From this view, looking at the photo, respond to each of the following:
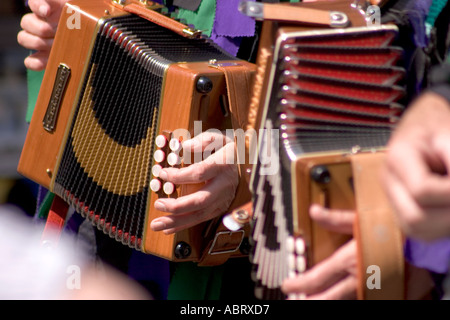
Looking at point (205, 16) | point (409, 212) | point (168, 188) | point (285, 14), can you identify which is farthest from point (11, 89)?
point (409, 212)

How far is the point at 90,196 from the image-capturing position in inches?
66.2

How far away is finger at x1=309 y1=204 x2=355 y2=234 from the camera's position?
1.06 metres

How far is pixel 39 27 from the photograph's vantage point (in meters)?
1.92

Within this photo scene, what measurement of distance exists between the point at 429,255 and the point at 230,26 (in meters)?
0.79

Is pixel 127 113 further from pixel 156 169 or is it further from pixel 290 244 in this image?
pixel 290 244

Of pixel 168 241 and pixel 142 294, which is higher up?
pixel 168 241

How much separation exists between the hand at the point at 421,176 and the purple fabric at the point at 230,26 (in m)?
0.77

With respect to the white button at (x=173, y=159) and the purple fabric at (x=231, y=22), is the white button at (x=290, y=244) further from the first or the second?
the purple fabric at (x=231, y=22)

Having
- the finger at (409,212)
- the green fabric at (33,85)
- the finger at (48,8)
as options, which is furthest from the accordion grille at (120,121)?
the finger at (409,212)

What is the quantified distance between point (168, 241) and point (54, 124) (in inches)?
19.7

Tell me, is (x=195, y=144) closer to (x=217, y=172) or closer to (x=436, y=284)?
(x=217, y=172)

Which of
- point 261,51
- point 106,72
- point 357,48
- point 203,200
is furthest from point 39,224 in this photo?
point 357,48

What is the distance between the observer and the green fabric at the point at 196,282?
5.37 feet

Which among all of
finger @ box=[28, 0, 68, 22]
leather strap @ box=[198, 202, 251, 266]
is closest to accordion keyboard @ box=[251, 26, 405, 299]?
leather strap @ box=[198, 202, 251, 266]
